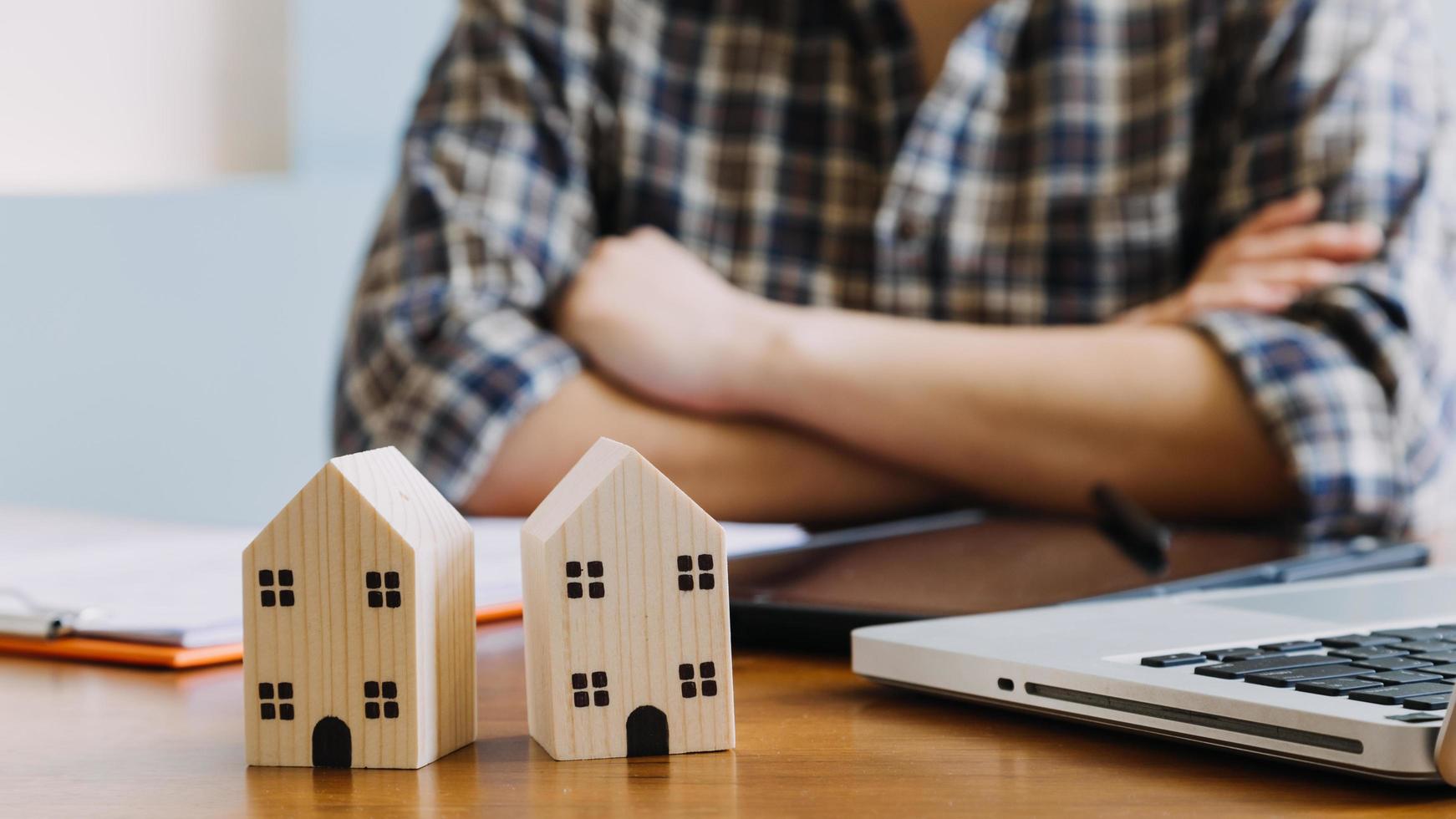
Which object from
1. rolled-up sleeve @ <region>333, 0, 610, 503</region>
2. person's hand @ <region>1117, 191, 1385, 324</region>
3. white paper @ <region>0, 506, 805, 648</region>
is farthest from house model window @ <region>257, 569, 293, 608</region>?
person's hand @ <region>1117, 191, 1385, 324</region>

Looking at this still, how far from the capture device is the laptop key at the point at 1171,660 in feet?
1.35

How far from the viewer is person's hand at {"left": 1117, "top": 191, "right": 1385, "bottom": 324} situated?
1.11m

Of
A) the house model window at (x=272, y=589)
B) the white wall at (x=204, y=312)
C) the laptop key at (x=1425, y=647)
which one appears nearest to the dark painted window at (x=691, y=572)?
the house model window at (x=272, y=589)

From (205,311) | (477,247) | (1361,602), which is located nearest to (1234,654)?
(1361,602)

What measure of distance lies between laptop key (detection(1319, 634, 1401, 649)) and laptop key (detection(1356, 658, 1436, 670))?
25 millimetres

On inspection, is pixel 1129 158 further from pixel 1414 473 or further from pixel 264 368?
pixel 264 368

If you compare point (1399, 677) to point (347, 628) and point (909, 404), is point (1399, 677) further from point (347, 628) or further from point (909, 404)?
point (909, 404)

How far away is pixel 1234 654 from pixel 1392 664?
0.04 meters

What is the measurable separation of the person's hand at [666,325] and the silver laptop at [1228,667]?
1.91 feet

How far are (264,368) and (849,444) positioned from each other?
6.23 feet

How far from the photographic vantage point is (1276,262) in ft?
3.73

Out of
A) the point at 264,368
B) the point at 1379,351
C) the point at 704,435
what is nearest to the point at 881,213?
the point at 704,435

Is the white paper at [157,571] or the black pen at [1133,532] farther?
the black pen at [1133,532]

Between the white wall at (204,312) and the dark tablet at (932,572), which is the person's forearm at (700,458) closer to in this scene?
the dark tablet at (932,572)
